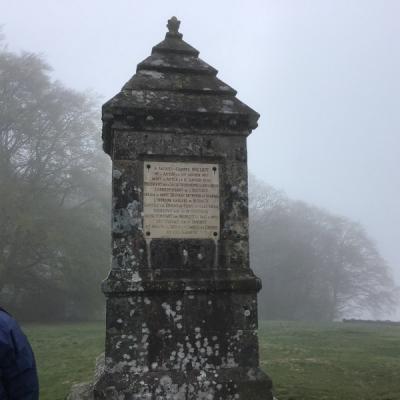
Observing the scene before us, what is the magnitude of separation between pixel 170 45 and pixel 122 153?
1.70 meters

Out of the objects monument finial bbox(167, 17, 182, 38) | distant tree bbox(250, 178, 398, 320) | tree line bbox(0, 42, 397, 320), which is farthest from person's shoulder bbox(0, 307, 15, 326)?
distant tree bbox(250, 178, 398, 320)

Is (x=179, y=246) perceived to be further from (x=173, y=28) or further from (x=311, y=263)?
(x=311, y=263)

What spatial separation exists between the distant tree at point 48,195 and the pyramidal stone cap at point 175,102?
67.3ft

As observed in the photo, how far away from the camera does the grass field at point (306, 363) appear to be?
27.1 ft

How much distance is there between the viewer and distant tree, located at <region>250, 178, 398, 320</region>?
41531 millimetres

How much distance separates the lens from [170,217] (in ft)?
17.3

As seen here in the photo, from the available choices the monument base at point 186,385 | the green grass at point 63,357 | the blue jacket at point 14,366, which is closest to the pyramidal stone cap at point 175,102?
the monument base at point 186,385

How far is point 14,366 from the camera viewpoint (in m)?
3.14

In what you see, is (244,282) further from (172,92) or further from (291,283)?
(291,283)

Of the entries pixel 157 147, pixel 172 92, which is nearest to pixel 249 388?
pixel 157 147

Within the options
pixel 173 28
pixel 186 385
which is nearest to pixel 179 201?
pixel 186 385

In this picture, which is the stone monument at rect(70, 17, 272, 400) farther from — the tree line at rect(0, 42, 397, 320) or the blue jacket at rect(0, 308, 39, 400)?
the tree line at rect(0, 42, 397, 320)

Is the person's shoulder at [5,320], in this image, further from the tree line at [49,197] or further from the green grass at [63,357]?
the tree line at [49,197]

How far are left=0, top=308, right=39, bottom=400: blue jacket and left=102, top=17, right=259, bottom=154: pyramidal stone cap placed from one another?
109 inches
